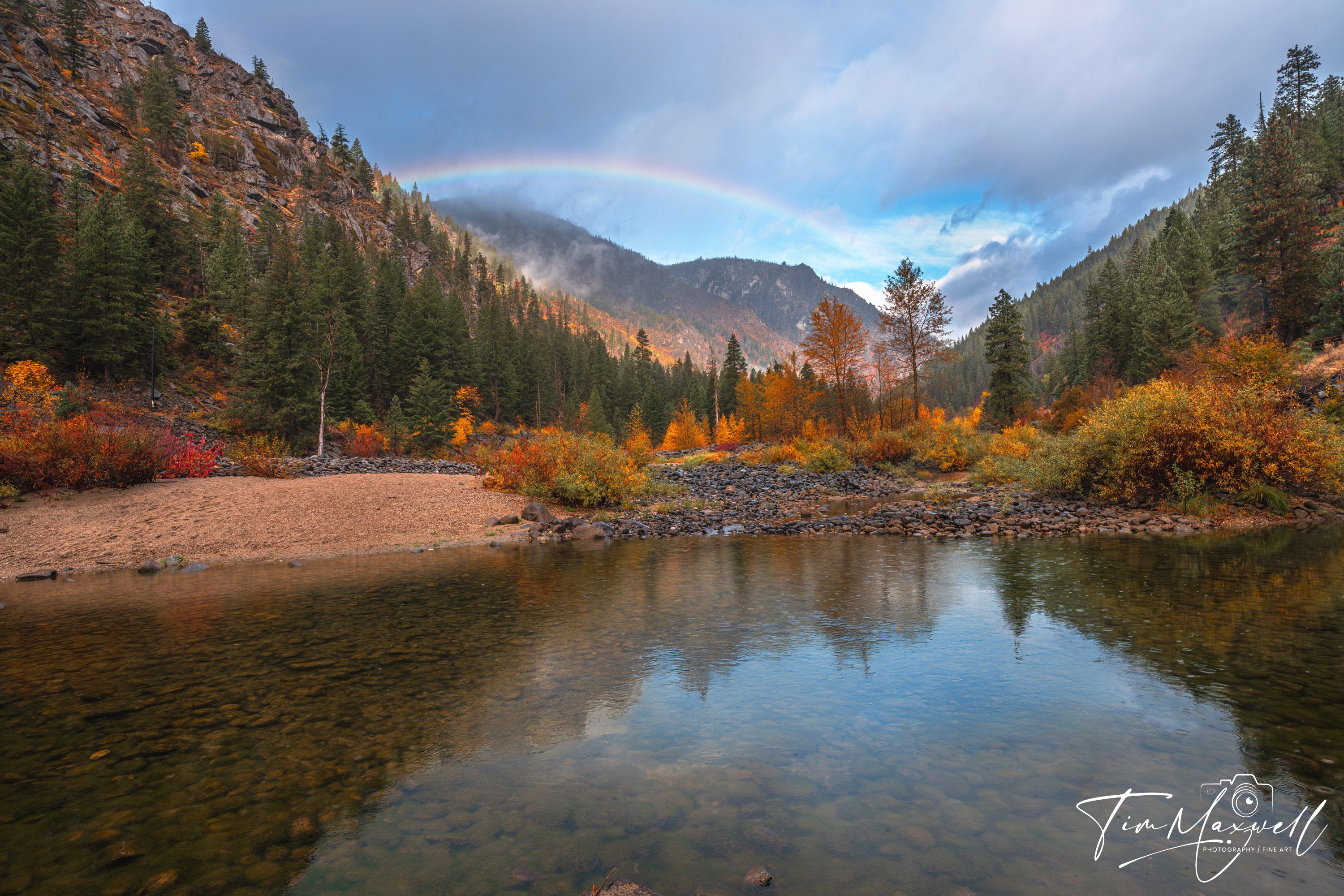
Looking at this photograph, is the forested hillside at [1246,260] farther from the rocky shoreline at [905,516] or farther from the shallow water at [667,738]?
the shallow water at [667,738]

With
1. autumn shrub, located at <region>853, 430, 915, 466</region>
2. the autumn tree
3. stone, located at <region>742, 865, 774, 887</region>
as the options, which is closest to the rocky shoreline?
autumn shrub, located at <region>853, 430, 915, 466</region>

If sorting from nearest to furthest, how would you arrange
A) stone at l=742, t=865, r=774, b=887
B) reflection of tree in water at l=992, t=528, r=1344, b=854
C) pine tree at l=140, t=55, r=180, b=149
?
stone at l=742, t=865, r=774, b=887 → reflection of tree in water at l=992, t=528, r=1344, b=854 → pine tree at l=140, t=55, r=180, b=149

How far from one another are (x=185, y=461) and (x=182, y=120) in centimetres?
11485

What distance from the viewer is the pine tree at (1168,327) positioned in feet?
140

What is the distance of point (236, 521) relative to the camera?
1599 cm

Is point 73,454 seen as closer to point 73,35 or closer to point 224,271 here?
point 224,271

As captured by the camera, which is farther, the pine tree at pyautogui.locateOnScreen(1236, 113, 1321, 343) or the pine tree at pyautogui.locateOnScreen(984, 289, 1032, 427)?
the pine tree at pyautogui.locateOnScreen(984, 289, 1032, 427)

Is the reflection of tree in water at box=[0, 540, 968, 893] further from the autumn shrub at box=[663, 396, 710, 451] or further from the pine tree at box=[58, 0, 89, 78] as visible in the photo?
the pine tree at box=[58, 0, 89, 78]

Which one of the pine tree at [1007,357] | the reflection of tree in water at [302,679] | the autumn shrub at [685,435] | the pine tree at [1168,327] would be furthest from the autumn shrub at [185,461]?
the pine tree at [1168,327]

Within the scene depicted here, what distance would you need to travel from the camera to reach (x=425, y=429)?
158ft

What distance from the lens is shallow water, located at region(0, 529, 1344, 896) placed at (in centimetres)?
314

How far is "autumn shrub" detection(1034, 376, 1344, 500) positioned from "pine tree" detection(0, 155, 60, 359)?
5277 cm

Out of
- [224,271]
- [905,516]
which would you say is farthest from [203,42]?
[905,516]

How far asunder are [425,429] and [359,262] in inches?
1123
